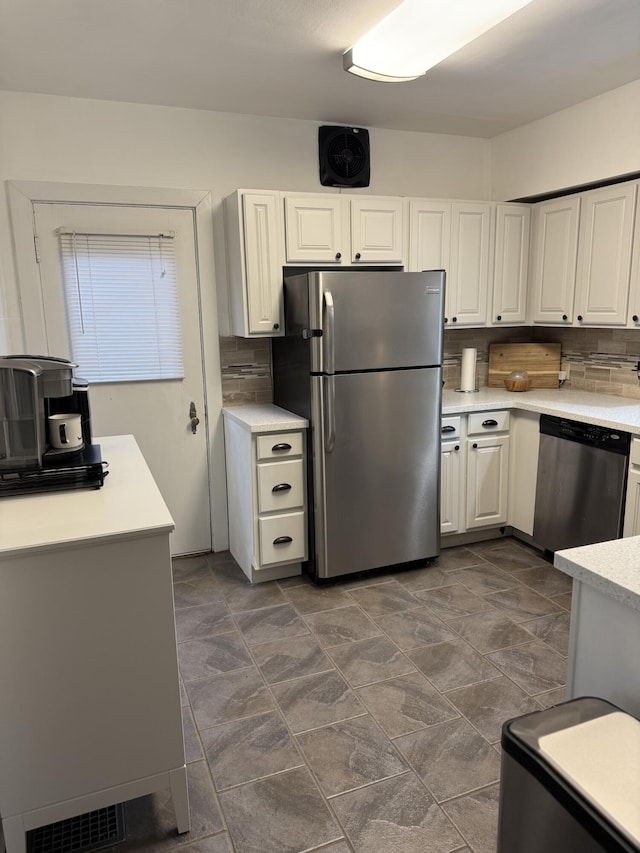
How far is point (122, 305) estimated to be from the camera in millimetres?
3320

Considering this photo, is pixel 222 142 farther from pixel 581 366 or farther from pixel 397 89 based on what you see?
pixel 581 366

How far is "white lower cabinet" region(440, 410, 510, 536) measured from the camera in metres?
3.57

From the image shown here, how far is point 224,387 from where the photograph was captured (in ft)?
12.0

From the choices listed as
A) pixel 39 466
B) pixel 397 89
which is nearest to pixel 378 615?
pixel 39 466

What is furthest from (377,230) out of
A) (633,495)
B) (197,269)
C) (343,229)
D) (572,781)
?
(572,781)

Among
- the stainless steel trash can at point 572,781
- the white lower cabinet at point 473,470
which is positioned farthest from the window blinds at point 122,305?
the stainless steel trash can at point 572,781

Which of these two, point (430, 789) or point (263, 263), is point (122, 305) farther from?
point (430, 789)

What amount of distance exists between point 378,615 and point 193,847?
4.78ft

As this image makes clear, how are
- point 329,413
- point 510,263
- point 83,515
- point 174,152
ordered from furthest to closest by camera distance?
point 510,263 < point 174,152 < point 329,413 < point 83,515

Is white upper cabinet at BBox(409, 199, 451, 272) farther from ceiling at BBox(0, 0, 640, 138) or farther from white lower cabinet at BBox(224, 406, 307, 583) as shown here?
white lower cabinet at BBox(224, 406, 307, 583)

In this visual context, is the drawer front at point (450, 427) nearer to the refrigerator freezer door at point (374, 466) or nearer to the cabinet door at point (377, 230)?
the refrigerator freezer door at point (374, 466)

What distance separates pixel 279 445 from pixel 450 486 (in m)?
1.13

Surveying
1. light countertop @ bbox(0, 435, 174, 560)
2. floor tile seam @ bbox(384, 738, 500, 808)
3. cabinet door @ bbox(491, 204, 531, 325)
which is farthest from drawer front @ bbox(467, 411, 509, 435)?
light countertop @ bbox(0, 435, 174, 560)

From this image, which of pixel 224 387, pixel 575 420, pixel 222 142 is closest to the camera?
pixel 575 420
